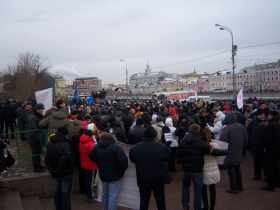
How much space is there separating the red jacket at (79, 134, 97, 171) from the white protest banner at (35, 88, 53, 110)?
2.49m

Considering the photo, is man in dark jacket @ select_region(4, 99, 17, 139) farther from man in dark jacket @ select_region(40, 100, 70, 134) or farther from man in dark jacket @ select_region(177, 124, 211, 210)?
man in dark jacket @ select_region(177, 124, 211, 210)

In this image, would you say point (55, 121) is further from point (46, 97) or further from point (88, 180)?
point (46, 97)

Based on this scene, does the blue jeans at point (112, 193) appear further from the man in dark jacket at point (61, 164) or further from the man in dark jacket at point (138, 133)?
the man in dark jacket at point (138, 133)

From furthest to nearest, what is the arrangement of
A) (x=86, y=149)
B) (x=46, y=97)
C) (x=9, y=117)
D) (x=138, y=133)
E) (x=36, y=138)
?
(x=9, y=117) → (x=46, y=97) → (x=36, y=138) → (x=138, y=133) → (x=86, y=149)

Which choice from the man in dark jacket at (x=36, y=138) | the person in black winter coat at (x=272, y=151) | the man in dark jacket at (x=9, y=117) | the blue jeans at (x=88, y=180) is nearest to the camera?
the blue jeans at (x=88, y=180)

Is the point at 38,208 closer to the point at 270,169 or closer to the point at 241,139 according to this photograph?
the point at 241,139

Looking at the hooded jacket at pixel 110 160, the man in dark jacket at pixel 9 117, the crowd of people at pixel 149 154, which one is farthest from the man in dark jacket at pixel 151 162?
the man in dark jacket at pixel 9 117

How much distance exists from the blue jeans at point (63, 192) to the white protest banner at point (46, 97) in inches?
143

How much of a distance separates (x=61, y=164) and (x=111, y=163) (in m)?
0.87

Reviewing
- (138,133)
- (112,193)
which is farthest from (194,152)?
(138,133)

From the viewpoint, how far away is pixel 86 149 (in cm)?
798

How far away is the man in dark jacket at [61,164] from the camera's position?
6.63 meters

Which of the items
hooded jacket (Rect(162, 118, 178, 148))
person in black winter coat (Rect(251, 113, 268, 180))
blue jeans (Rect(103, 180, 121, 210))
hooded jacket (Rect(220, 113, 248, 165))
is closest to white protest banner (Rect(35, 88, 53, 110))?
hooded jacket (Rect(162, 118, 178, 148))

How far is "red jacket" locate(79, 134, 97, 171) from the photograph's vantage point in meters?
7.96
